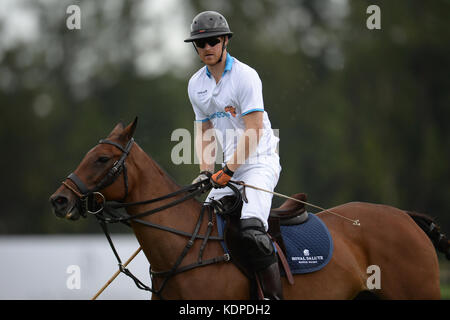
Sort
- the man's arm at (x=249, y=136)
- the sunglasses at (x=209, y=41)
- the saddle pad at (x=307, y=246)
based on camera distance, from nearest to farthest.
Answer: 1. the man's arm at (x=249, y=136)
2. the sunglasses at (x=209, y=41)
3. the saddle pad at (x=307, y=246)

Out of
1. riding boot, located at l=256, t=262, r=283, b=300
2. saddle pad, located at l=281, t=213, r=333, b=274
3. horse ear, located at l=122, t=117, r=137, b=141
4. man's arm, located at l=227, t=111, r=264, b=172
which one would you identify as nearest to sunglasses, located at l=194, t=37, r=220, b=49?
man's arm, located at l=227, t=111, r=264, b=172

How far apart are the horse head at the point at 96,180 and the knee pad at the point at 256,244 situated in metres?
1.07

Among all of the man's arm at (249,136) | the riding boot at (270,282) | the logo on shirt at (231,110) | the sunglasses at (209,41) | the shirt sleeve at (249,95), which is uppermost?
the sunglasses at (209,41)

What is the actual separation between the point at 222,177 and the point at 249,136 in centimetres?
44

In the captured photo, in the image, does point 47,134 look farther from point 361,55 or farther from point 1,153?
point 361,55

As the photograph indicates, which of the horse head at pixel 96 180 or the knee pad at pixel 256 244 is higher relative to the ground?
the horse head at pixel 96 180

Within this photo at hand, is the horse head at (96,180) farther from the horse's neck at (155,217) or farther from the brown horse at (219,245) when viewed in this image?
the horse's neck at (155,217)

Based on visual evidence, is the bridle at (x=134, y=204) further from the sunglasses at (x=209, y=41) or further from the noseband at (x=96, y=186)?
the sunglasses at (x=209, y=41)

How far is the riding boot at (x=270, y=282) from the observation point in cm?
510

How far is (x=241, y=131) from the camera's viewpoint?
550cm

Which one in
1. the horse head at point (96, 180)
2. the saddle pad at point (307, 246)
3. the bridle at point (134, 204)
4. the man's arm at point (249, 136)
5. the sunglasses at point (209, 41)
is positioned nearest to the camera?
the horse head at point (96, 180)

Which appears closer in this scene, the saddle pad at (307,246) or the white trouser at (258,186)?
the white trouser at (258,186)

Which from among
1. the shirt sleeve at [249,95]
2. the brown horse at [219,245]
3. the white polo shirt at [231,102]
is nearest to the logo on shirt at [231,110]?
the white polo shirt at [231,102]

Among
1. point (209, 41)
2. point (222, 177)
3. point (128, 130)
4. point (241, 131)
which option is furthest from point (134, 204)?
point (209, 41)
